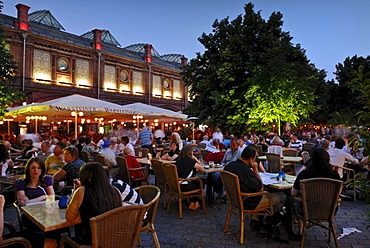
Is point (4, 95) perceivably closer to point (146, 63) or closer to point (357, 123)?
point (357, 123)

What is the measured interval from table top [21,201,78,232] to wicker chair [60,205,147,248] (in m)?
0.26

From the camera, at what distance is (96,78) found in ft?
85.4

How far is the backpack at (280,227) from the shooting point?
14.0ft

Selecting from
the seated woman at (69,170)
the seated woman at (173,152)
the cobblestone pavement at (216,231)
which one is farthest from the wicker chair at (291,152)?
the seated woman at (69,170)

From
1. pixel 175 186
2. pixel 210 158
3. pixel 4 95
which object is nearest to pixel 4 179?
pixel 175 186

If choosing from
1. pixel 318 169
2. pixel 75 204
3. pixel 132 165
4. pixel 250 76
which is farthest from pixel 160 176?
pixel 250 76

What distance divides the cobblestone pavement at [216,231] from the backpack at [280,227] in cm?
9

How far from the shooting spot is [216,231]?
4.79 m

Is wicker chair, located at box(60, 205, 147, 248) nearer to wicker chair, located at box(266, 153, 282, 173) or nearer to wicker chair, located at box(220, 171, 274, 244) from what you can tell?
wicker chair, located at box(220, 171, 274, 244)

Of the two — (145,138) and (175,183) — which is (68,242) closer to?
(175,183)

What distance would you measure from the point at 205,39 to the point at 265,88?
552 centimetres

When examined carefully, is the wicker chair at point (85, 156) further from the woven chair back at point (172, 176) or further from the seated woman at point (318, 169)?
the seated woman at point (318, 169)

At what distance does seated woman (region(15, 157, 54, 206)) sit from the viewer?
375cm

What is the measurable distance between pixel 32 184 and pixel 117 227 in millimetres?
1907
